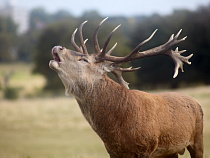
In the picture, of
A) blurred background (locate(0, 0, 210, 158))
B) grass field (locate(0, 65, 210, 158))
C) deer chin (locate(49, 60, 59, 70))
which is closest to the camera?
deer chin (locate(49, 60, 59, 70))

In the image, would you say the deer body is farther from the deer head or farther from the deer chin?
the deer chin

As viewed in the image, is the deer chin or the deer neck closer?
the deer chin

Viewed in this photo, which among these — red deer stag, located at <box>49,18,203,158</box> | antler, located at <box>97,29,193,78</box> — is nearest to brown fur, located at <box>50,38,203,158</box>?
red deer stag, located at <box>49,18,203,158</box>

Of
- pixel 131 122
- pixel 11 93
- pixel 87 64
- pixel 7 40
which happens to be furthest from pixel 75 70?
pixel 11 93

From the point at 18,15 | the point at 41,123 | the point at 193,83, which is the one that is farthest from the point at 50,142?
the point at 18,15

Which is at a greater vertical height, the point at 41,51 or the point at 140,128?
the point at 140,128

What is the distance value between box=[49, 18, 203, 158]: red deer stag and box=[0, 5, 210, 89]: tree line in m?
27.7

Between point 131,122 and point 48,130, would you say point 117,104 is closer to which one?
point 131,122

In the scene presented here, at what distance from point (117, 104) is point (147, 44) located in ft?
94.4

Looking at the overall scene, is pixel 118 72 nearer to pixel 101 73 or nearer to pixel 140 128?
pixel 101 73

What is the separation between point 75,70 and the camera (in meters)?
4.82

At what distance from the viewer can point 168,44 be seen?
16.3ft

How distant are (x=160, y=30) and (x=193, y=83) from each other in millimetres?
7616

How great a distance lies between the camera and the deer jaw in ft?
15.7
